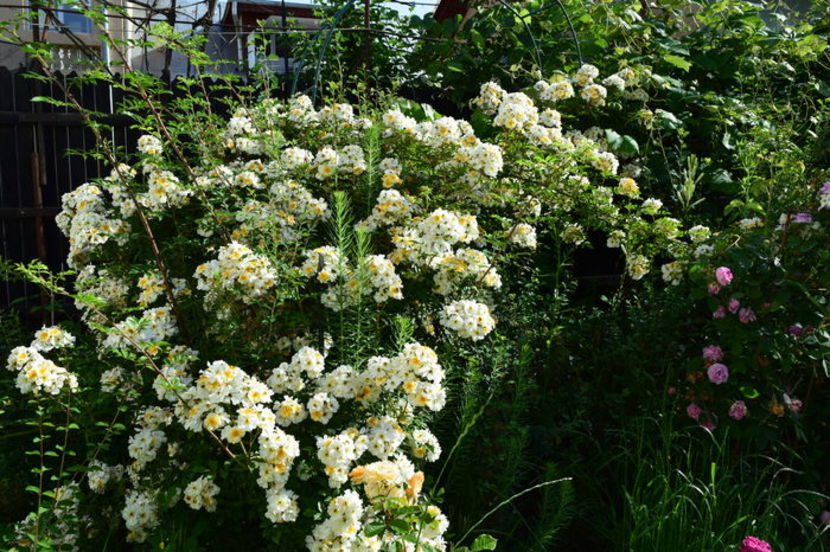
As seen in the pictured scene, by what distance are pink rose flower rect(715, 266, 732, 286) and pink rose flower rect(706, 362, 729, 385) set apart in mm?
283

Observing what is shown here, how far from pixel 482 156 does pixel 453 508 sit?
48.4 inches

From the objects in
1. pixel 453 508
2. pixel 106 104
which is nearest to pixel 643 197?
pixel 453 508

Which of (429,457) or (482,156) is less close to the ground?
(482,156)

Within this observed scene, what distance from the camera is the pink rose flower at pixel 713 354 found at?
8.95 ft

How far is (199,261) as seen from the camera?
9.41 feet

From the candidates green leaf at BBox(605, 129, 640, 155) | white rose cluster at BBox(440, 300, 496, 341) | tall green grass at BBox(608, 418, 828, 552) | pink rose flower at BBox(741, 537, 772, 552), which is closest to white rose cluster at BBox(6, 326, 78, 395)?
white rose cluster at BBox(440, 300, 496, 341)

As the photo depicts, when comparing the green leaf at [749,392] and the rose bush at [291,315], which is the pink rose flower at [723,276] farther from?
the rose bush at [291,315]

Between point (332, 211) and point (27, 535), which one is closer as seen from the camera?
point (27, 535)

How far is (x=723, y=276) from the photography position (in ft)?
8.67

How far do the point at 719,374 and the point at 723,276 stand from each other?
1.09 ft

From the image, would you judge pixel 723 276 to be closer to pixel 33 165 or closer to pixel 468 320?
pixel 468 320

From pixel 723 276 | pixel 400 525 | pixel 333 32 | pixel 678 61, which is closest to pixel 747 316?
pixel 723 276

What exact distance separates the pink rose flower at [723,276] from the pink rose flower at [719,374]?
11.1 inches

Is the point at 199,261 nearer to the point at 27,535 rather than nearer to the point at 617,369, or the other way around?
the point at 27,535
